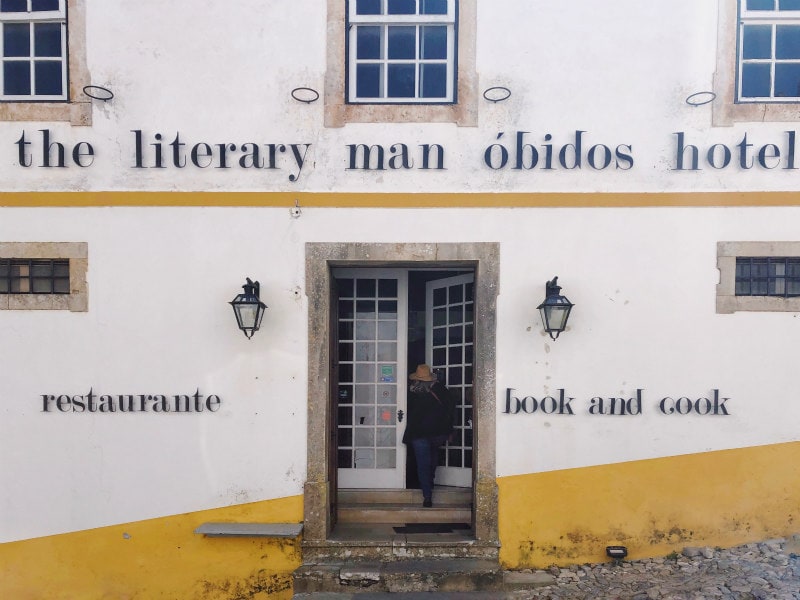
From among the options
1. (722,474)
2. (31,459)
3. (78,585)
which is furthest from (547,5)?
(78,585)

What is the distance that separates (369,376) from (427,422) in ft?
2.56

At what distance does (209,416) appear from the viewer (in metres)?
4.73

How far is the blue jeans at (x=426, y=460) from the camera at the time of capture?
5.35 m

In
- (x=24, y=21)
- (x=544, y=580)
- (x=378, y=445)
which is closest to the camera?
(x=544, y=580)

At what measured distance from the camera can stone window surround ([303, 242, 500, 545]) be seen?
470 centimetres

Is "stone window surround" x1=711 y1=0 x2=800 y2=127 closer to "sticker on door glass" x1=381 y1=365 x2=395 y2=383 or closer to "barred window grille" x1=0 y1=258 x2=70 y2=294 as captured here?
"sticker on door glass" x1=381 y1=365 x2=395 y2=383

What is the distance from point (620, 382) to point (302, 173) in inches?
129

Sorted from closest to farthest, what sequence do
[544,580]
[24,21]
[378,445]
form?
[544,580] < [24,21] < [378,445]

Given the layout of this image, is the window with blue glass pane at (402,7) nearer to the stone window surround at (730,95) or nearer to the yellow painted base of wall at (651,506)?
the stone window surround at (730,95)

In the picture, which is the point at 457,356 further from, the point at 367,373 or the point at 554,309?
the point at 554,309

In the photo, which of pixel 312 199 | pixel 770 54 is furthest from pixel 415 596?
pixel 770 54

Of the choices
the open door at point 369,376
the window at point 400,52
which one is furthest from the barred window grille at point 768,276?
the open door at point 369,376

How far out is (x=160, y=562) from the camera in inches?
186

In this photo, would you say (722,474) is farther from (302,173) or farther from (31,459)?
(31,459)
